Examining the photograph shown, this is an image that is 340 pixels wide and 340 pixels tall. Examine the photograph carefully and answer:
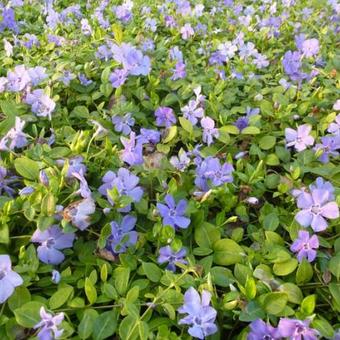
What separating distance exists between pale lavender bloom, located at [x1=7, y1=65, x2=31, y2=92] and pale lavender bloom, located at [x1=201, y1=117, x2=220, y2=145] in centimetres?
59

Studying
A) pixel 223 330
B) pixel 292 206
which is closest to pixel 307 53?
pixel 292 206

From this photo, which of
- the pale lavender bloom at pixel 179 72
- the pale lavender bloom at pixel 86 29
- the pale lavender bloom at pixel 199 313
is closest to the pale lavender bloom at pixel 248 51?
the pale lavender bloom at pixel 179 72

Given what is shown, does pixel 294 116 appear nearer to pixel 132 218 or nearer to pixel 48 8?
pixel 132 218

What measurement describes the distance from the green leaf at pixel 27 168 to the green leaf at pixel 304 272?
67 centimetres

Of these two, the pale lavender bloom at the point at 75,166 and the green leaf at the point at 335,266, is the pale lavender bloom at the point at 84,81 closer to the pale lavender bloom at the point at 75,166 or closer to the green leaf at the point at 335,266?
the pale lavender bloom at the point at 75,166

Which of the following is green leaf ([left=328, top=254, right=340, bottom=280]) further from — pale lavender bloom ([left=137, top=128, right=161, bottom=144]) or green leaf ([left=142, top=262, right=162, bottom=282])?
pale lavender bloom ([left=137, top=128, right=161, bottom=144])

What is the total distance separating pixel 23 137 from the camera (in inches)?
55.4

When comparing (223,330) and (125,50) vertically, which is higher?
(125,50)

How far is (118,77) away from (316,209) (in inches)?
34.4

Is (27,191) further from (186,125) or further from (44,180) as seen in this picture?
(186,125)

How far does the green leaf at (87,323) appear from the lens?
99cm

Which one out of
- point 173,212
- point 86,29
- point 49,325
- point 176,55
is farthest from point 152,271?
point 86,29

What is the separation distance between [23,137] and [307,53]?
56.2 inches

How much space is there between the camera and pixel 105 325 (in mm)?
1015
